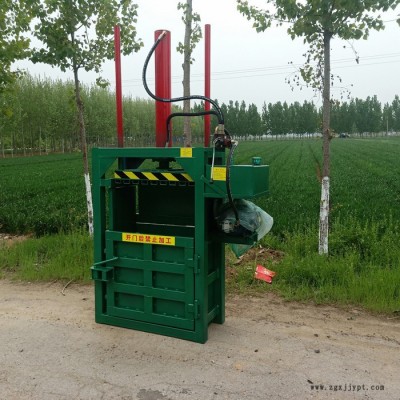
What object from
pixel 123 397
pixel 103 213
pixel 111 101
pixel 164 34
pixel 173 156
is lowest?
pixel 123 397

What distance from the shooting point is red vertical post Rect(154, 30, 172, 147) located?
14.3 ft

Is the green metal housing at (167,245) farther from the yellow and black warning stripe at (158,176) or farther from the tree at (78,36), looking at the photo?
the tree at (78,36)

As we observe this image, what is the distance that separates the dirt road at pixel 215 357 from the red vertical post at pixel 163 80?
2.03m

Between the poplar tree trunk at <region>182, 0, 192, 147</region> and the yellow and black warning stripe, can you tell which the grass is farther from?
the poplar tree trunk at <region>182, 0, 192, 147</region>

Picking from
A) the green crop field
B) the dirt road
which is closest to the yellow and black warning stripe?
the dirt road

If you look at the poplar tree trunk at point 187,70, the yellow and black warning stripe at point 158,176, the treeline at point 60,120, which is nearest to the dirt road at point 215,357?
the yellow and black warning stripe at point 158,176

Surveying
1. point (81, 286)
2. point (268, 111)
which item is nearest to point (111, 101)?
point (268, 111)

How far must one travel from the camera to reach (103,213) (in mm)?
4316

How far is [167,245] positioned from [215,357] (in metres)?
1.05

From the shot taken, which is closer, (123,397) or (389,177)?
(123,397)

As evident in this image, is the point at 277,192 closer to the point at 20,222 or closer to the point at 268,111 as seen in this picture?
the point at 20,222

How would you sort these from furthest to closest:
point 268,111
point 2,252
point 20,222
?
1. point 268,111
2. point 20,222
3. point 2,252

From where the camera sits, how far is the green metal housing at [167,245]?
3.78 m

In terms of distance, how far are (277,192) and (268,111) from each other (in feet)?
277
